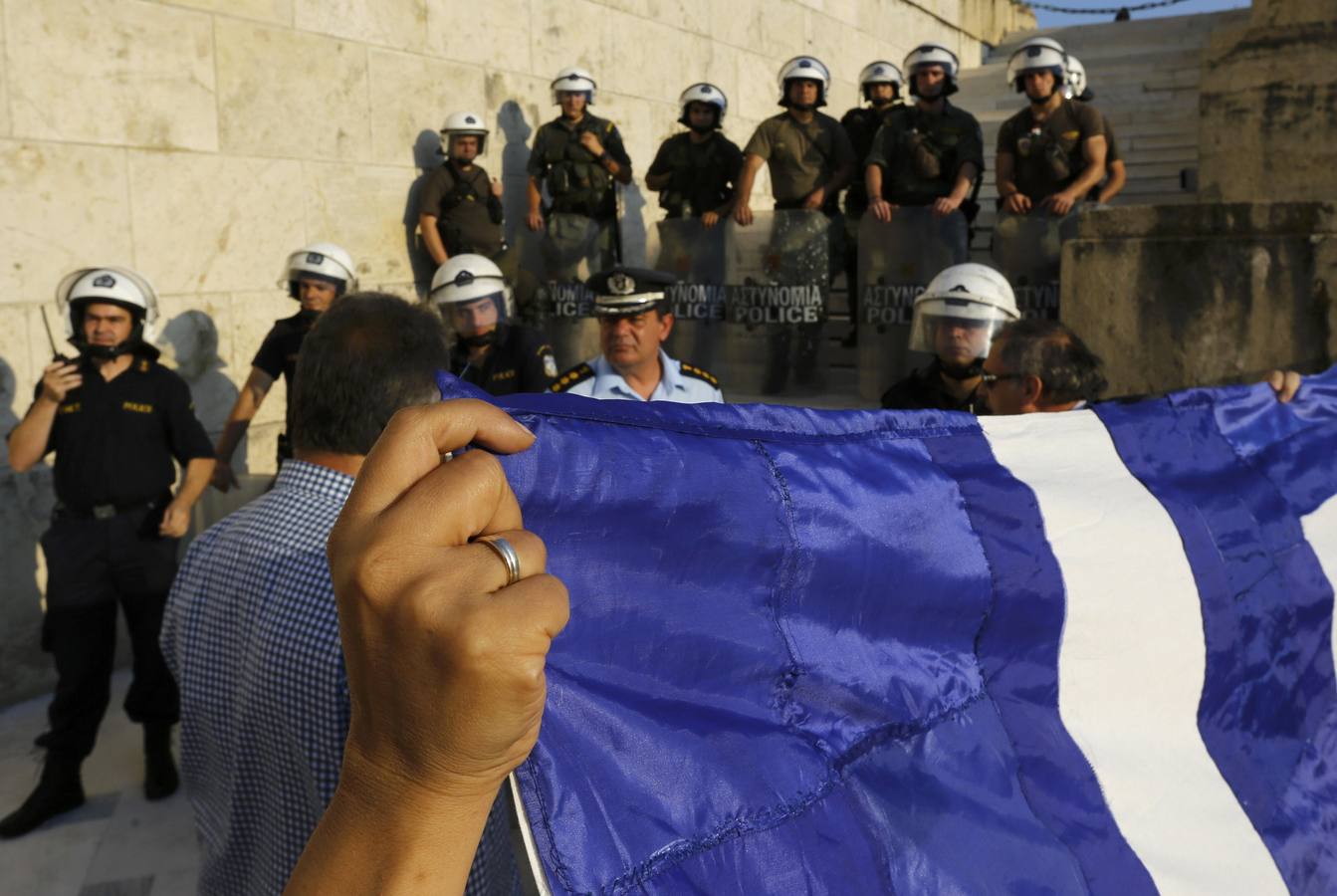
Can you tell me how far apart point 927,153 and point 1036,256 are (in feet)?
4.11

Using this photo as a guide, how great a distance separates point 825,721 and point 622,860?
383 millimetres

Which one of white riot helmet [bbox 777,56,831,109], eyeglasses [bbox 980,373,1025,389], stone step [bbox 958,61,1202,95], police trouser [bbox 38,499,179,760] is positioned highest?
stone step [bbox 958,61,1202,95]

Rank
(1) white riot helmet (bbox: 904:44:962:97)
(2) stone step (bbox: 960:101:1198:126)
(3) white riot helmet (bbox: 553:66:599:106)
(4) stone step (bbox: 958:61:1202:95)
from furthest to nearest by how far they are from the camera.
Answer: (4) stone step (bbox: 958:61:1202:95), (2) stone step (bbox: 960:101:1198:126), (3) white riot helmet (bbox: 553:66:599:106), (1) white riot helmet (bbox: 904:44:962:97)

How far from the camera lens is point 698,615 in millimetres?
1522

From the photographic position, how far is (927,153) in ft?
27.9

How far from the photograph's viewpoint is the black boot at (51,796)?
15.3ft

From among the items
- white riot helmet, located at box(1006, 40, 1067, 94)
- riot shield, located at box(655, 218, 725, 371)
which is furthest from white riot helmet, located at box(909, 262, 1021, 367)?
riot shield, located at box(655, 218, 725, 371)

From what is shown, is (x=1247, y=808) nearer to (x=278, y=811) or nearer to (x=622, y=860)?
(x=622, y=860)

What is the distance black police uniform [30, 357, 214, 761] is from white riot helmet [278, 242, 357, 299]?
1.56 m

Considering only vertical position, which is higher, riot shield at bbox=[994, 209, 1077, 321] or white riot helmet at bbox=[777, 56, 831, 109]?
white riot helmet at bbox=[777, 56, 831, 109]

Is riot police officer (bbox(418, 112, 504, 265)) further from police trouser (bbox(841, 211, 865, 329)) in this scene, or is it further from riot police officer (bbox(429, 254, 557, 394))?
police trouser (bbox(841, 211, 865, 329))

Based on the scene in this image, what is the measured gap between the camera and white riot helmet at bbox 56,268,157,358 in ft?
16.2

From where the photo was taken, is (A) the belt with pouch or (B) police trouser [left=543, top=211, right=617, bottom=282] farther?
(B) police trouser [left=543, top=211, right=617, bottom=282]

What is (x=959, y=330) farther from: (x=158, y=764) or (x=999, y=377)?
(x=158, y=764)
